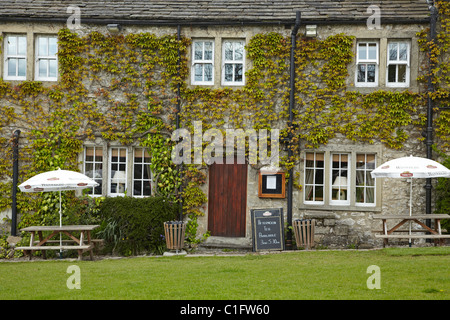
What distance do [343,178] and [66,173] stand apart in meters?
7.07

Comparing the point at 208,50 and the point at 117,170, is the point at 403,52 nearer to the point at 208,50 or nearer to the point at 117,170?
the point at 208,50

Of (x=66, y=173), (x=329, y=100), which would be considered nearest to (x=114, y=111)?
(x=66, y=173)

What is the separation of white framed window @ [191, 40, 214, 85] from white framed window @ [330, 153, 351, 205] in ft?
13.1

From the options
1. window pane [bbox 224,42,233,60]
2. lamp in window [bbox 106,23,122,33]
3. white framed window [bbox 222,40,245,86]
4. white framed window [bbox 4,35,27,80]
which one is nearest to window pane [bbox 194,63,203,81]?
white framed window [bbox 222,40,245,86]

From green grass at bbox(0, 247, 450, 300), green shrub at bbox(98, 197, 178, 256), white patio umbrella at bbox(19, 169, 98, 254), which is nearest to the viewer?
green grass at bbox(0, 247, 450, 300)

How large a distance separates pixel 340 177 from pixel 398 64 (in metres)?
3.36

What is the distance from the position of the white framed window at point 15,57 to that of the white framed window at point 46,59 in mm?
356

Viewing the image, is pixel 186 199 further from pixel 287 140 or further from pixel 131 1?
pixel 131 1

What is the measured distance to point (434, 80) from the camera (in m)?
12.6

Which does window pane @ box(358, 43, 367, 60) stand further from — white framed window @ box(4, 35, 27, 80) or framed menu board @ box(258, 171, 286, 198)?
white framed window @ box(4, 35, 27, 80)

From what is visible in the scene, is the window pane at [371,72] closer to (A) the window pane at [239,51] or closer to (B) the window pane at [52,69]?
(A) the window pane at [239,51]

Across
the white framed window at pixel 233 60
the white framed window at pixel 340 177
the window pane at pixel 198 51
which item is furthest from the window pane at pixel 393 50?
the window pane at pixel 198 51

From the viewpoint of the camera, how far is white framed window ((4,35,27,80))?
13547 mm

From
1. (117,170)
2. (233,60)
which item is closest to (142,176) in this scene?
(117,170)
